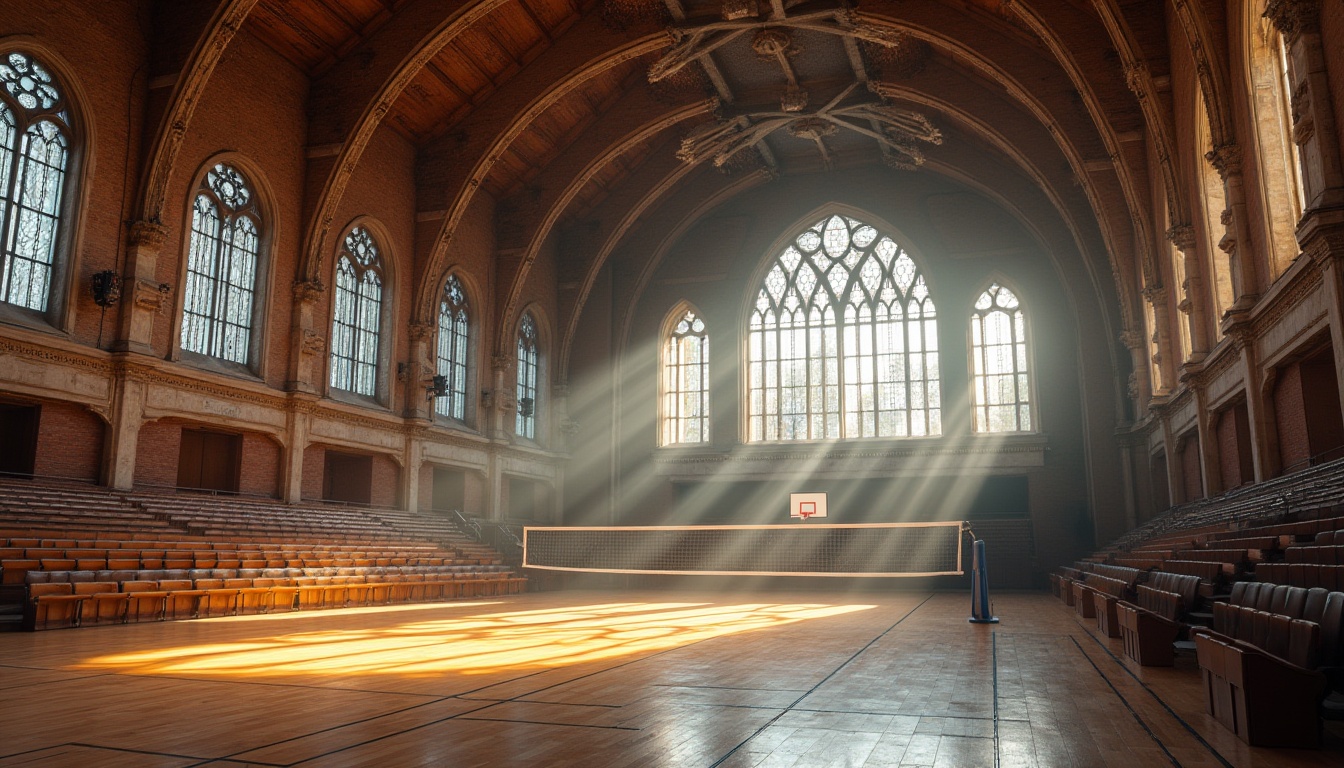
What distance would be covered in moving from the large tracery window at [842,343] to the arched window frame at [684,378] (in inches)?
66.0

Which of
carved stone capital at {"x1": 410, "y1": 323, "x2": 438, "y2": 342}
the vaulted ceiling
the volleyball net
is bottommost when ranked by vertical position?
the volleyball net

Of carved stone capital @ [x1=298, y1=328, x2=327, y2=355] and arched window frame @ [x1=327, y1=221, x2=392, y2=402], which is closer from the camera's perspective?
carved stone capital @ [x1=298, y1=328, x2=327, y2=355]

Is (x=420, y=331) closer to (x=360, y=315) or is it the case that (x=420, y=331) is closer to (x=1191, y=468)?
(x=360, y=315)

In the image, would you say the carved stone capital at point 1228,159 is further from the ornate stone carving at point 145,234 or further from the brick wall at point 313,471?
the brick wall at point 313,471

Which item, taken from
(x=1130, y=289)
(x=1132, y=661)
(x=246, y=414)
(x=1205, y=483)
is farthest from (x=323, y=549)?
(x=1130, y=289)

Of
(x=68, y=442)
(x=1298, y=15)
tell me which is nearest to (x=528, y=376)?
(x=68, y=442)

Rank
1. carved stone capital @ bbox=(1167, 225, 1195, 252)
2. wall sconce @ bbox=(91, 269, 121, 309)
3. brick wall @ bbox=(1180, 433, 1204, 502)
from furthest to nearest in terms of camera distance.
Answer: brick wall @ bbox=(1180, 433, 1204, 502)
carved stone capital @ bbox=(1167, 225, 1195, 252)
wall sconce @ bbox=(91, 269, 121, 309)

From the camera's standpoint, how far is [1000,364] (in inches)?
1118

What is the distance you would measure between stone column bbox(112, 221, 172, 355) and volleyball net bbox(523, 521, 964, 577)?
11.0 meters

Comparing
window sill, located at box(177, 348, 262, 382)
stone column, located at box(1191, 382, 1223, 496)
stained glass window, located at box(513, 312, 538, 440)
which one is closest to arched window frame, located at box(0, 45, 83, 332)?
window sill, located at box(177, 348, 262, 382)

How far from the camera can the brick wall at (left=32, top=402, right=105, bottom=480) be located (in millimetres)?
16297

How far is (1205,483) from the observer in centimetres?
1770

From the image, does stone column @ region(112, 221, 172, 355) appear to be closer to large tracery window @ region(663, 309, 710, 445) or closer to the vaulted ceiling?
the vaulted ceiling

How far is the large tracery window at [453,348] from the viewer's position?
89.4 feet
